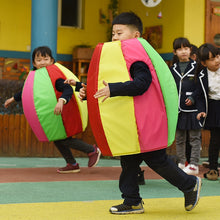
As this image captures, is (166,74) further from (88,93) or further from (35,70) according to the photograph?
(35,70)

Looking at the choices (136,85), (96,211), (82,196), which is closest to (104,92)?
(136,85)

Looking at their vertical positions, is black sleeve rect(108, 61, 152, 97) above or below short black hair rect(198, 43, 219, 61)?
below

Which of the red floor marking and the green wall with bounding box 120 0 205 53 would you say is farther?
the green wall with bounding box 120 0 205 53

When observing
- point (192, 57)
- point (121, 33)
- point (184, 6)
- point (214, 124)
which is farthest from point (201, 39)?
point (121, 33)

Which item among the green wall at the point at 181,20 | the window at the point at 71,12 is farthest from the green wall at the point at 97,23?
the window at the point at 71,12

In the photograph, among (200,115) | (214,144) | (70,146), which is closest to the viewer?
Answer: (200,115)

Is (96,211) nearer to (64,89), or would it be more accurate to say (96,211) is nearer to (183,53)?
(64,89)

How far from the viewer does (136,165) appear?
412 centimetres

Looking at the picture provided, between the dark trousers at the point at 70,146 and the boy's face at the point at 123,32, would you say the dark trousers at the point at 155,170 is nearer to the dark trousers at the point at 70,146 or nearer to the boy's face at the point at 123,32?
the boy's face at the point at 123,32

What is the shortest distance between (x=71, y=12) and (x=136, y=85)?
11.0 metres

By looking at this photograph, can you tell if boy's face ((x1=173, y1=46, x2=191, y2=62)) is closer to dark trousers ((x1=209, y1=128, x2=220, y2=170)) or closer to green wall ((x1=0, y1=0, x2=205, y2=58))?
dark trousers ((x1=209, y1=128, x2=220, y2=170))

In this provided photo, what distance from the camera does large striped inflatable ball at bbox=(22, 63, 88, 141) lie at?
6.08 m

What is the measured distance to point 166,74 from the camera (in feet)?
13.4

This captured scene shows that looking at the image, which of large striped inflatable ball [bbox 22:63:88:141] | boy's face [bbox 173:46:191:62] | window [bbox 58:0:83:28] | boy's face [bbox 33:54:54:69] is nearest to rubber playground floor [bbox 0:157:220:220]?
large striped inflatable ball [bbox 22:63:88:141]
